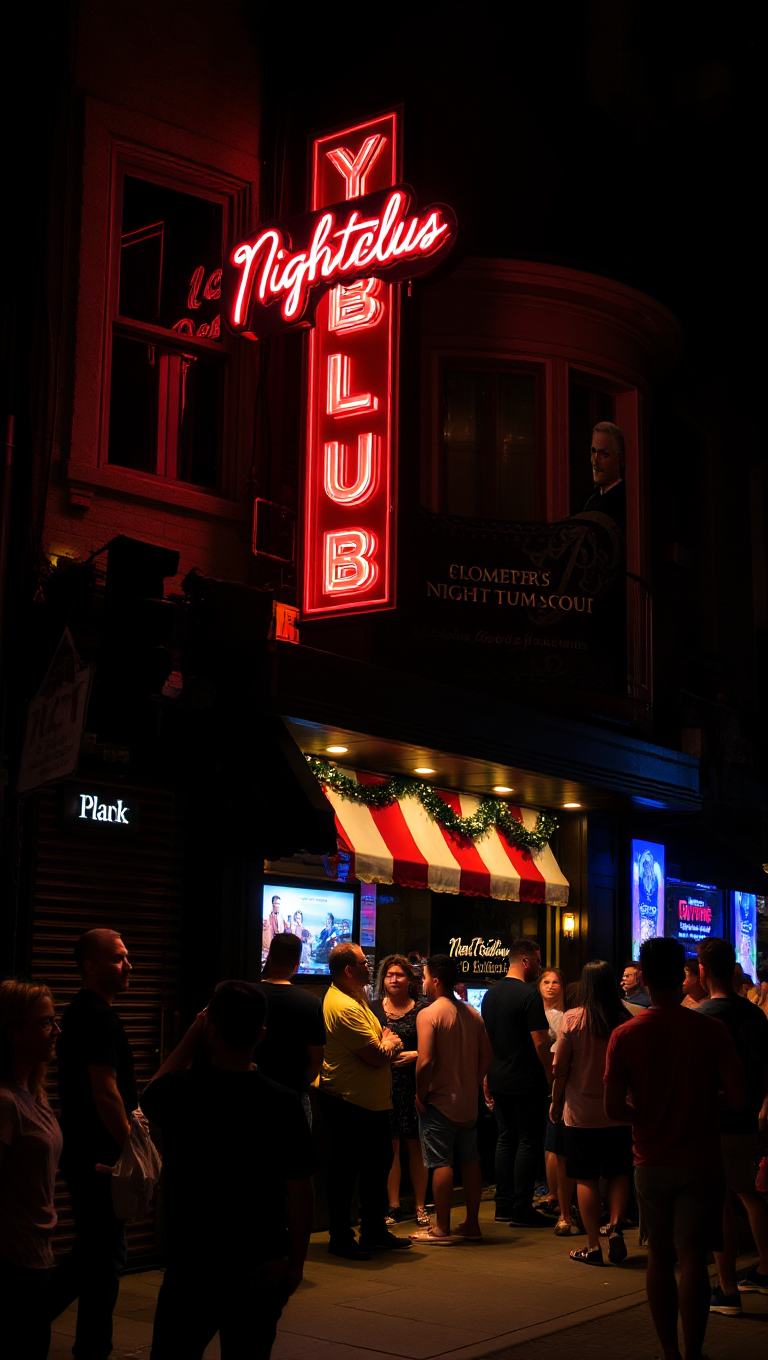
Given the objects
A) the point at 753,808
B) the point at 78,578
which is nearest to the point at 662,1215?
the point at 78,578

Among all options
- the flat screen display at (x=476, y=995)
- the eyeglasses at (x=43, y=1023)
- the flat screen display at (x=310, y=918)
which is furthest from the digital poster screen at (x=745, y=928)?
the eyeglasses at (x=43, y=1023)

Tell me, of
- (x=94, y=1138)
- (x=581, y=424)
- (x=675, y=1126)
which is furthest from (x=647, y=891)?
(x=94, y=1138)

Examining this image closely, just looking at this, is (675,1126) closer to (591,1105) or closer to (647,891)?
(591,1105)

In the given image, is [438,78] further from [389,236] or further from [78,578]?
[78,578]

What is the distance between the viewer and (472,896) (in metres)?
13.0

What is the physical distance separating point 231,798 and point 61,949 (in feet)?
4.84

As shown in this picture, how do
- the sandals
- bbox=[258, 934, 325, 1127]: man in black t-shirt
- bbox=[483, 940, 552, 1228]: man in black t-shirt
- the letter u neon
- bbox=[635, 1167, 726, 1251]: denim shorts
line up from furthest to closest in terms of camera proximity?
bbox=[483, 940, 552, 1228]: man in black t-shirt, the letter u neon, the sandals, bbox=[258, 934, 325, 1127]: man in black t-shirt, bbox=[635, 1167, 726, 1251]: denim shorts

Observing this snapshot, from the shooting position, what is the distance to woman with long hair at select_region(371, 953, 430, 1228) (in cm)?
1100

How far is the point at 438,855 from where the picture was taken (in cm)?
1216

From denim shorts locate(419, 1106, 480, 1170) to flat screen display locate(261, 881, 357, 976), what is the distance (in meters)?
1.42

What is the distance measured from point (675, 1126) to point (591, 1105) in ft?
11.0

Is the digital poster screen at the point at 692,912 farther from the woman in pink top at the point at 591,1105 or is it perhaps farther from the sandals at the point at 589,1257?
the sandals at the point at 589,1257

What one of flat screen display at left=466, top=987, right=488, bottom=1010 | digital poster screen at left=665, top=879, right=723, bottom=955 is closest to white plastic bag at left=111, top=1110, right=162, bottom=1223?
flat screen display at left=466, top=987, right=488, bottom=1010

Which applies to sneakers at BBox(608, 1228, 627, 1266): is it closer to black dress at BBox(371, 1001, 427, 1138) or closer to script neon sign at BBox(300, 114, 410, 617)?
black dress at BBox(371, 1001, 427, 1138)
